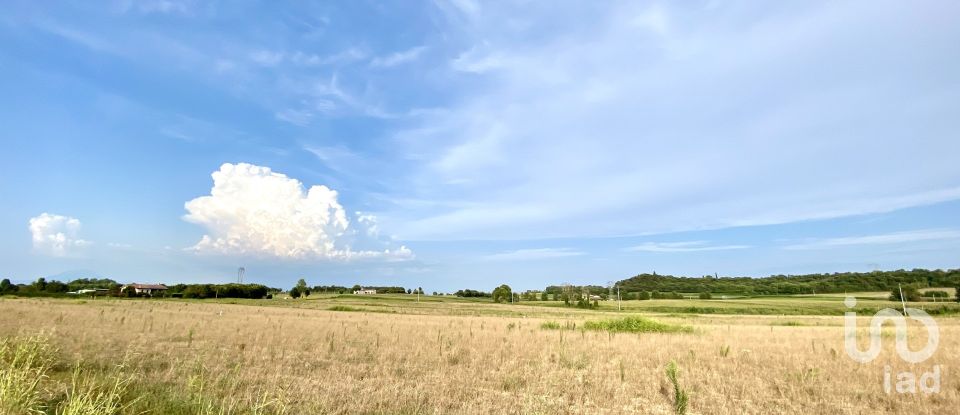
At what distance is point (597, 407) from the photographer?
934 cm

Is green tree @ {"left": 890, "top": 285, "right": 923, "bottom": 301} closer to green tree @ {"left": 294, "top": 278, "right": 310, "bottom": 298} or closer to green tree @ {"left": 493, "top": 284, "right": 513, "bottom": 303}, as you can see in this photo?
green tree @ {"left": 493, "top": 284, "right": 513, "bottom": 303}

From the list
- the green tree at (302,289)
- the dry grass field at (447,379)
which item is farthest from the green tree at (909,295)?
the green tree at (302,289)

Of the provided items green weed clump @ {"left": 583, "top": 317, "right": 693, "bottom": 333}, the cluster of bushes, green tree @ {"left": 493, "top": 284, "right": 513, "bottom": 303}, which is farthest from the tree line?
green weed clump @ {"left": 583, "top": 317, "right": 693, "bottom": 333}

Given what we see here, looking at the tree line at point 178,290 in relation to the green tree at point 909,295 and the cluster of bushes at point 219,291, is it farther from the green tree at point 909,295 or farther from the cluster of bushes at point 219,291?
the green tree at point 909,295

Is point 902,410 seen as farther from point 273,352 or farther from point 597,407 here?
point 273,352

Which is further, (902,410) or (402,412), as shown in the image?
(902,410)

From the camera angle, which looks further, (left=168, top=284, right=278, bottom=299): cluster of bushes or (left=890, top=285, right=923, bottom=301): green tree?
(left=168, top=284, right=278, bottom=299): cluster of bushes

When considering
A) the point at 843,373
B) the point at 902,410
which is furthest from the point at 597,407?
the point at 843,373

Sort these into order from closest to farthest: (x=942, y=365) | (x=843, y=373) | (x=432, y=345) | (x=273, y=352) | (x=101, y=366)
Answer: (x=101, y=366), (x=843, y=373), (x=942, y=365), (x=273, y=352), (x=432, y=345)

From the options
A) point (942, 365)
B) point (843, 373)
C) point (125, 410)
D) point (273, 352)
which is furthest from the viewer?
point (273, 352)

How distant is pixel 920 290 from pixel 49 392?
528 feet

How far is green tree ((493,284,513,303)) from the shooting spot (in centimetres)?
16975

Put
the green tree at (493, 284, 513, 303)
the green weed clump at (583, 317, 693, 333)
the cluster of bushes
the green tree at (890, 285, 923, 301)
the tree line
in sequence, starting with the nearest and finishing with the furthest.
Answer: the green weed clump at (583, 317, 693, 333) < the green tree at (890, 285, 923, 301) < the tree line < the cluster of bushes < the green tree at (493, 284, 513, 303)

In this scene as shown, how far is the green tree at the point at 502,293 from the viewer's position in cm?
16975
